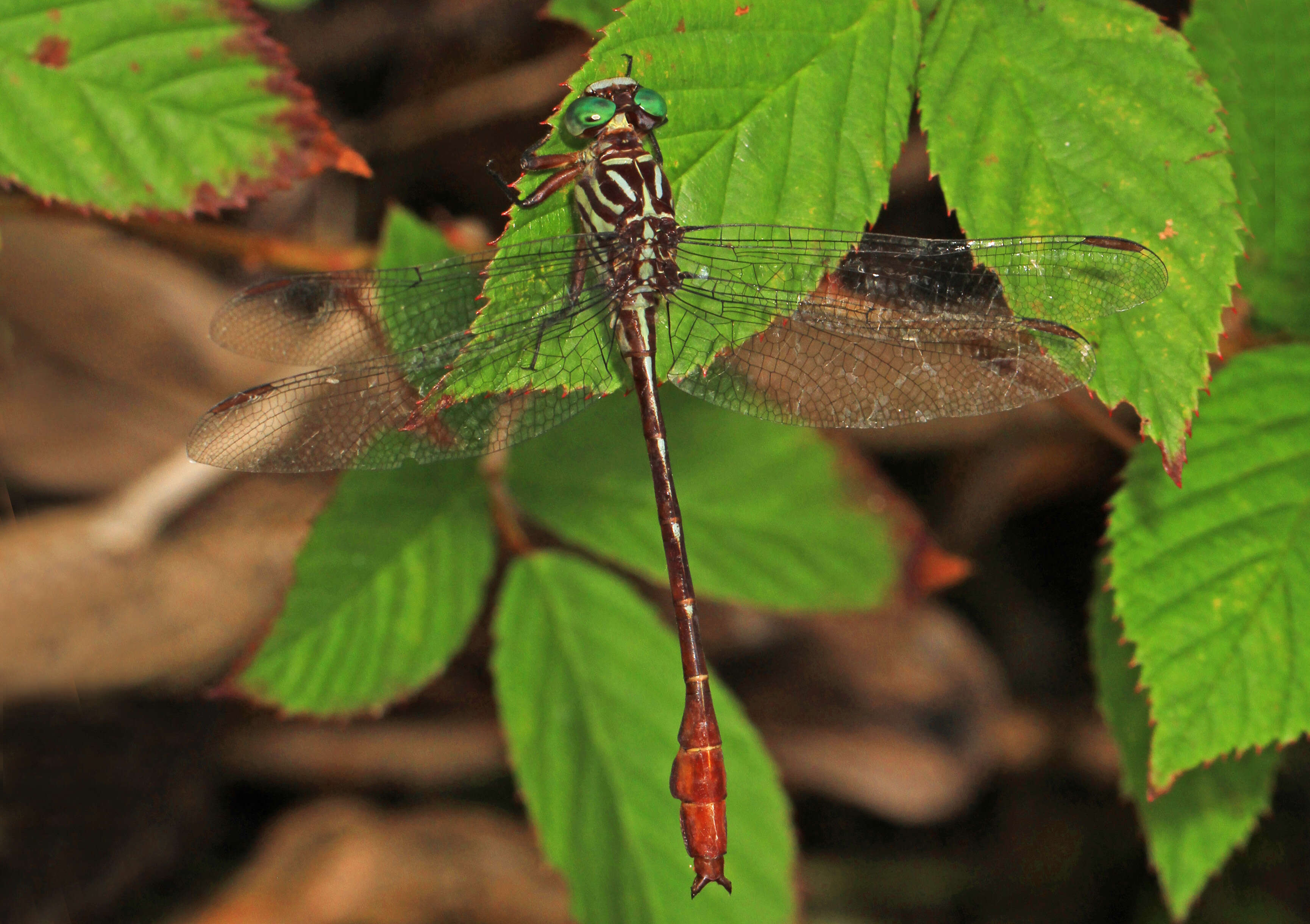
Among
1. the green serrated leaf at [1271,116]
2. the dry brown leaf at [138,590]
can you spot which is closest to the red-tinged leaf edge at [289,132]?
the dry brown leaf at [138,590]

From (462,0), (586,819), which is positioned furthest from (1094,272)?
(462,0)

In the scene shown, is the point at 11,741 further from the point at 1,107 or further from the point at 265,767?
the point at 1,107

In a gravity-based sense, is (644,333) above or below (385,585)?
above

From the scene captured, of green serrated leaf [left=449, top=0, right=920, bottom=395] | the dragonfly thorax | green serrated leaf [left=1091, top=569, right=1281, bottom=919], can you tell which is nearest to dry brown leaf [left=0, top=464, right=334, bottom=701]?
the dragonfly thorax

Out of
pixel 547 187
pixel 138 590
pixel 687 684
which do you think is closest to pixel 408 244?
pixel 547 187

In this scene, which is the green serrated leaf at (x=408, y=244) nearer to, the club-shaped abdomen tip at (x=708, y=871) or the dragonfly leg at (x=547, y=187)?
the dragonfly leg at (x=547, y=187)

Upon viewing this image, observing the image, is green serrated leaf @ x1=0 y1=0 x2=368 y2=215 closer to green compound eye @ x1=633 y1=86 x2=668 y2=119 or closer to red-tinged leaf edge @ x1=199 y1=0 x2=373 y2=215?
red-tinged leaf edge @ x1=199 y1=0 x2=373 y2=215

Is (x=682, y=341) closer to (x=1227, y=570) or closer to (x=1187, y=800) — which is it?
(x=1227, y=570)
